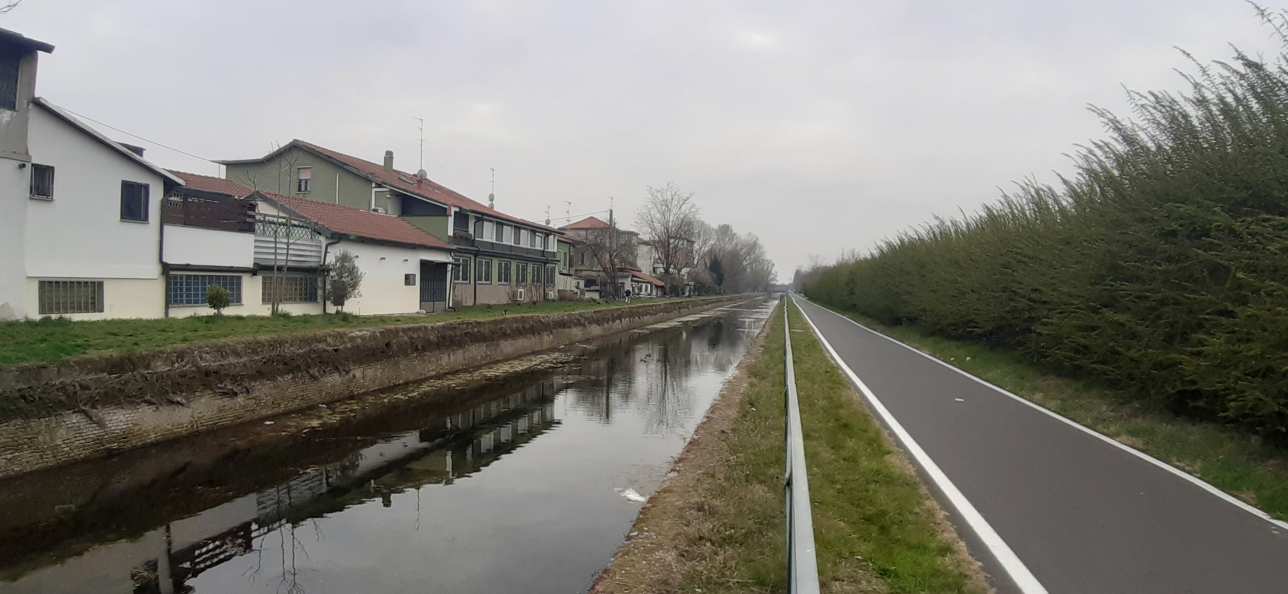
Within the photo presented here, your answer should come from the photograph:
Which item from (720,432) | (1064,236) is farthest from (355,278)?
(1064,236)

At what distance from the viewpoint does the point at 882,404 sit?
38.9 ft

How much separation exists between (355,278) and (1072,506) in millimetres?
21876

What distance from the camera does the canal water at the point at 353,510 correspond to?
6.49m

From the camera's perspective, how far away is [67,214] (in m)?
15.0

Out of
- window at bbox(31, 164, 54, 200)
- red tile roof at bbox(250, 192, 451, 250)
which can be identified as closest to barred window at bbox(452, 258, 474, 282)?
red tile roof at bbox(250, 192, 451, 250)

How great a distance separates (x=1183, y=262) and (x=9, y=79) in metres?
21.7

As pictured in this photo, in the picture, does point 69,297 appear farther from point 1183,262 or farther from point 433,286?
point 1183,262

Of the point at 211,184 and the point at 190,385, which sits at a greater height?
the point at 211,184

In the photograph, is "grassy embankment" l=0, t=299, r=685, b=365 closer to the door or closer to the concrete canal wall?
the concrete canal wall

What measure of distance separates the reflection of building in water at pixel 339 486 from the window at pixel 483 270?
845 inches

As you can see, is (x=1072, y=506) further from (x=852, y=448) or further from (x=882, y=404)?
(x=882, y=404)

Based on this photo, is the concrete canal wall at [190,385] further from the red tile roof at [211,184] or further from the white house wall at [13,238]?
the red tile roof at [211,184]

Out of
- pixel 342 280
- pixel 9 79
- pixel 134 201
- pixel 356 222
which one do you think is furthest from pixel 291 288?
pixel 9 79

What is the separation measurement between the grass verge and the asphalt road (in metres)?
0.35
